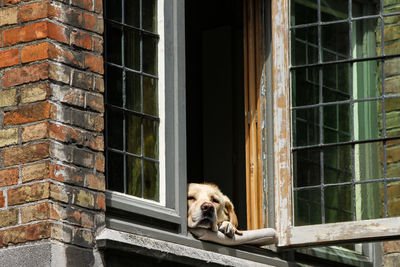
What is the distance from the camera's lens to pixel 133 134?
8531 mm

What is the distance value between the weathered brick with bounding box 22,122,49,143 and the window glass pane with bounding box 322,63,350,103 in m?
2.58

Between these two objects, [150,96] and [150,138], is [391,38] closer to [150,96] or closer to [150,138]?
[150,96]

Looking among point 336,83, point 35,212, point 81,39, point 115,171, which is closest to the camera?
point 35,212

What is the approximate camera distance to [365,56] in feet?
30.8

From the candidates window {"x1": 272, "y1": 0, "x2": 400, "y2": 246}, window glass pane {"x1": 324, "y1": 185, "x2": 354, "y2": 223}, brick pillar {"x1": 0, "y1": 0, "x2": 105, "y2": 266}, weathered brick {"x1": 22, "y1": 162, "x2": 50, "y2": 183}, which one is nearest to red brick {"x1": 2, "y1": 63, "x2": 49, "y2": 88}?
brick pillar {"x1": 0, "y1": 0, "x2": 105, "y2": 266}

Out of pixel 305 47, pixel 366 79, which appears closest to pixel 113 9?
pixel 305 47

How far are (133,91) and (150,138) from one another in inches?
13.7

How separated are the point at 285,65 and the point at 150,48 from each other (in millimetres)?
1166

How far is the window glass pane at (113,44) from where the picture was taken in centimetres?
847

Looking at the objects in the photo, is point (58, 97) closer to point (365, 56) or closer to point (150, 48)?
point (150, 48)

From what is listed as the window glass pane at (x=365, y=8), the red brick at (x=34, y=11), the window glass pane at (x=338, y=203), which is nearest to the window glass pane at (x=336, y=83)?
the window glass pane at (x=365, y=8)

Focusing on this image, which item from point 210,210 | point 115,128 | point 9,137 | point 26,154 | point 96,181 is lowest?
point 210,210

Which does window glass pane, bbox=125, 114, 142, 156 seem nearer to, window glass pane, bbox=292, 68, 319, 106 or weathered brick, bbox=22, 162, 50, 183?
weathered brick, bbox=22, 162, 50, 183

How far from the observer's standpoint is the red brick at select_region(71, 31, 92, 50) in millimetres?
7914
